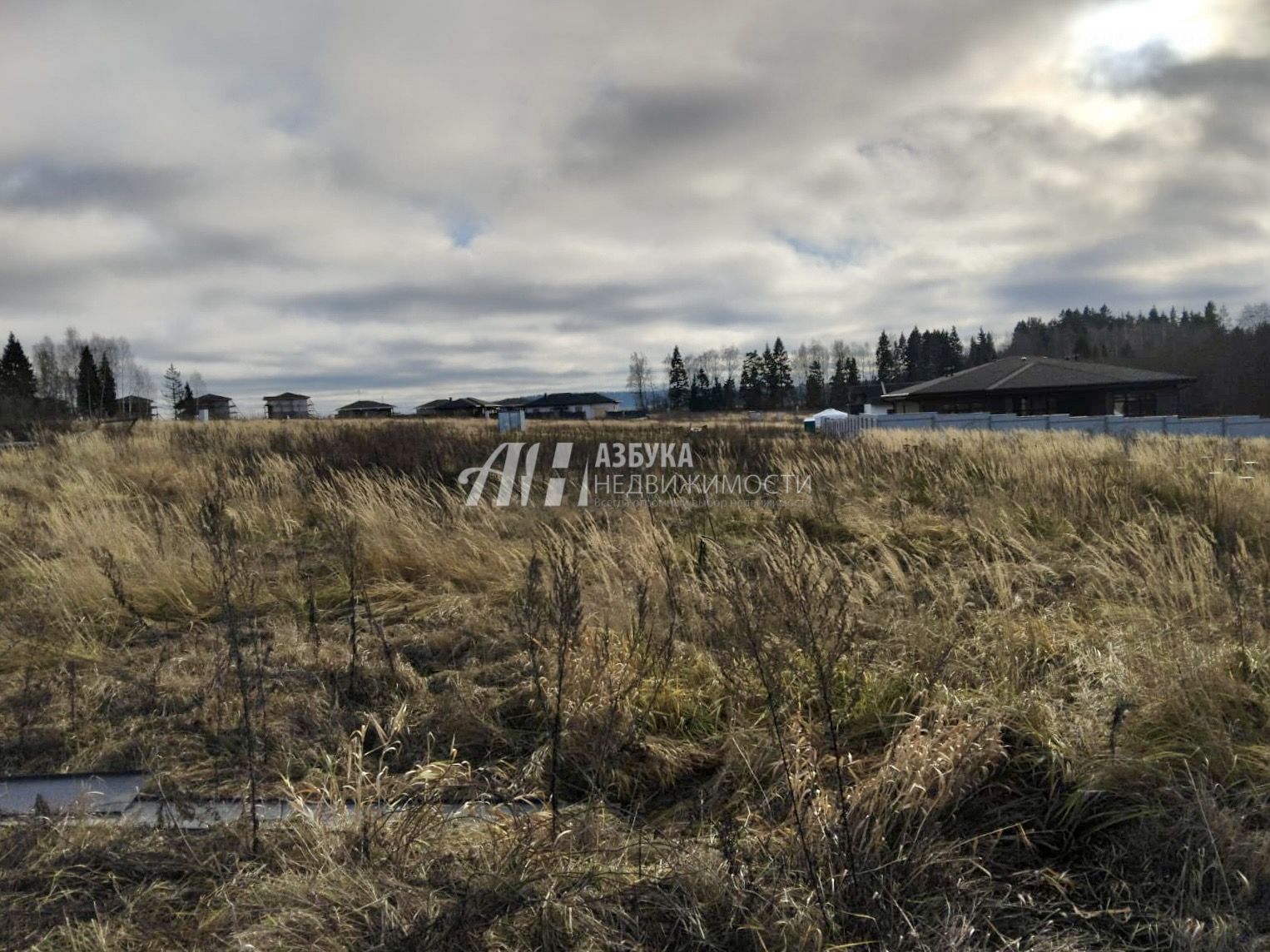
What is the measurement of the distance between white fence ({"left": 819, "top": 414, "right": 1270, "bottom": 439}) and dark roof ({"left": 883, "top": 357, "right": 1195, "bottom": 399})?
37.8ft

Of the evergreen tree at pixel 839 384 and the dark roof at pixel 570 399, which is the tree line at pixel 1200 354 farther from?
the dark roof at pixel 570 399

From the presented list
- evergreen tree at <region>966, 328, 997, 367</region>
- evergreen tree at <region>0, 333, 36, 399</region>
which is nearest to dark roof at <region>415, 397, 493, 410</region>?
evergreen tree at <region>0, 333, 36, 399</region>

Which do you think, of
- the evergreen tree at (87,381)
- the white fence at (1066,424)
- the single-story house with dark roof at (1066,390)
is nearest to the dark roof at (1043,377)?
the single-story house with dark roof at (1066,390)

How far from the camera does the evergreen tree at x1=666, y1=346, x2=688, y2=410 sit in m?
88.9

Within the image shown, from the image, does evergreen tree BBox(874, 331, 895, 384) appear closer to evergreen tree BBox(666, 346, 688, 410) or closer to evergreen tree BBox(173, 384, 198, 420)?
evergreen tree BBox(666, 346, 688, 410)

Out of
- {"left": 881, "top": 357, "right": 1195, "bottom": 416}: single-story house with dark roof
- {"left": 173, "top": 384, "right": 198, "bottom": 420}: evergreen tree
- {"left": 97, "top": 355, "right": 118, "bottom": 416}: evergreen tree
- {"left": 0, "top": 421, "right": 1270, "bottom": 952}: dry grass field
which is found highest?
{"left": 97, "top": 355, "right": 118, "bottom": 416}: evergreen tree

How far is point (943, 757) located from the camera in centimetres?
238

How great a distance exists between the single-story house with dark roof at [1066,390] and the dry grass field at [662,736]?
33.7 meters

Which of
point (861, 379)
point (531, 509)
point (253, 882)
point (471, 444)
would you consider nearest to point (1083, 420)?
point (471, 444)

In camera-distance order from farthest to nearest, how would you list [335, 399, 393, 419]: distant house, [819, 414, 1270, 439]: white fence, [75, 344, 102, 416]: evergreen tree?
[335, 399, 393, 419]: distant house, [75, 344, 102, 416]: evergreen tree, [819, 414, 1270, 439]: white fence

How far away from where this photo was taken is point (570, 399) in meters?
90.4

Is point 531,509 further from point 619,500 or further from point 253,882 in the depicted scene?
point 253,882

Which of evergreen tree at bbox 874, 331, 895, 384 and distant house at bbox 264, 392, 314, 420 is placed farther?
evergreen tree at bbox 874, 331, 895, 384

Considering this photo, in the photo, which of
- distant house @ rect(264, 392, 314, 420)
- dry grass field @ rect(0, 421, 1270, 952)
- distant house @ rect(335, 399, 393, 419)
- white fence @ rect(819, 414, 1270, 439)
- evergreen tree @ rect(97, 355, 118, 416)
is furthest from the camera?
Result: distant house @ rect(335, 399, 393, 419)
